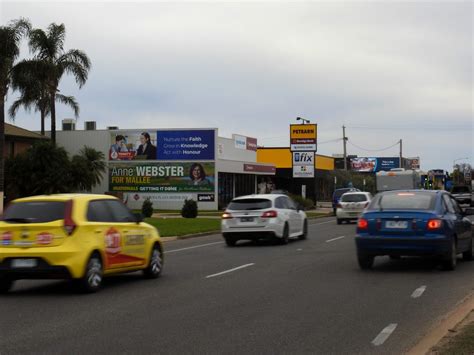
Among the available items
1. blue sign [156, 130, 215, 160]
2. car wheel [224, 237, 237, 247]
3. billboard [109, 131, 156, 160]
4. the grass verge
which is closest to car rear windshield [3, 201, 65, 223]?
car wheel [224, 237, 237, 247]

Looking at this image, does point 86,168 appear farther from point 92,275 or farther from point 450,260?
point 92,275

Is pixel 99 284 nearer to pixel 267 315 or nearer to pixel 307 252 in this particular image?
pixel 267 315

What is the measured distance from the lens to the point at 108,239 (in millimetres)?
11406

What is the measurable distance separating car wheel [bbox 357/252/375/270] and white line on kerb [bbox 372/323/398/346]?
18.1 ft

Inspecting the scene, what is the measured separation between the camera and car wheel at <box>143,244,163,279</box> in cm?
1303

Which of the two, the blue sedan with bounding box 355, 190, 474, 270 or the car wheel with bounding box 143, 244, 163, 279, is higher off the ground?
the blue sedan with bounding box 355, 190, 474, 270

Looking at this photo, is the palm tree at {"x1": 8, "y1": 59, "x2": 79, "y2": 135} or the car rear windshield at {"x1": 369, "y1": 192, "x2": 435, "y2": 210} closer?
the car rear windshield at {"x1": 369, "y1": 192, "x2": 435, "y2": 210}

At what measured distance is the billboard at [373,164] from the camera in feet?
446

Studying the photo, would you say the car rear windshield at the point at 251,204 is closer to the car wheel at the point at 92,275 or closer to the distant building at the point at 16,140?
the car wheel at the point at 92,275

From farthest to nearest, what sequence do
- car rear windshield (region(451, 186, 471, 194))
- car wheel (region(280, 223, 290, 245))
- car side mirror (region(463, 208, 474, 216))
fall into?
1. car rear windshield (region(451, 186, 471, 194))
2. car wheel (region(280, 223, 290, 245))
3. car side mirror (region(463, 208, 474, 216))

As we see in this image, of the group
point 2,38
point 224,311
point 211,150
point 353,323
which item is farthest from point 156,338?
point 211,150

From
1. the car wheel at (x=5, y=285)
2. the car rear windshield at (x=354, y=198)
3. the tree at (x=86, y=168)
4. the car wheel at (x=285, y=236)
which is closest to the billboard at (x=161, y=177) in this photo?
the tree at (x=86, y=168)

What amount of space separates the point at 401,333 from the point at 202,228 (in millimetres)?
21418

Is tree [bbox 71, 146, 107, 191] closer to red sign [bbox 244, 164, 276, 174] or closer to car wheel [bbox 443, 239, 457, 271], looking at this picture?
red sign [bbox 244, 164, 276, 174]
